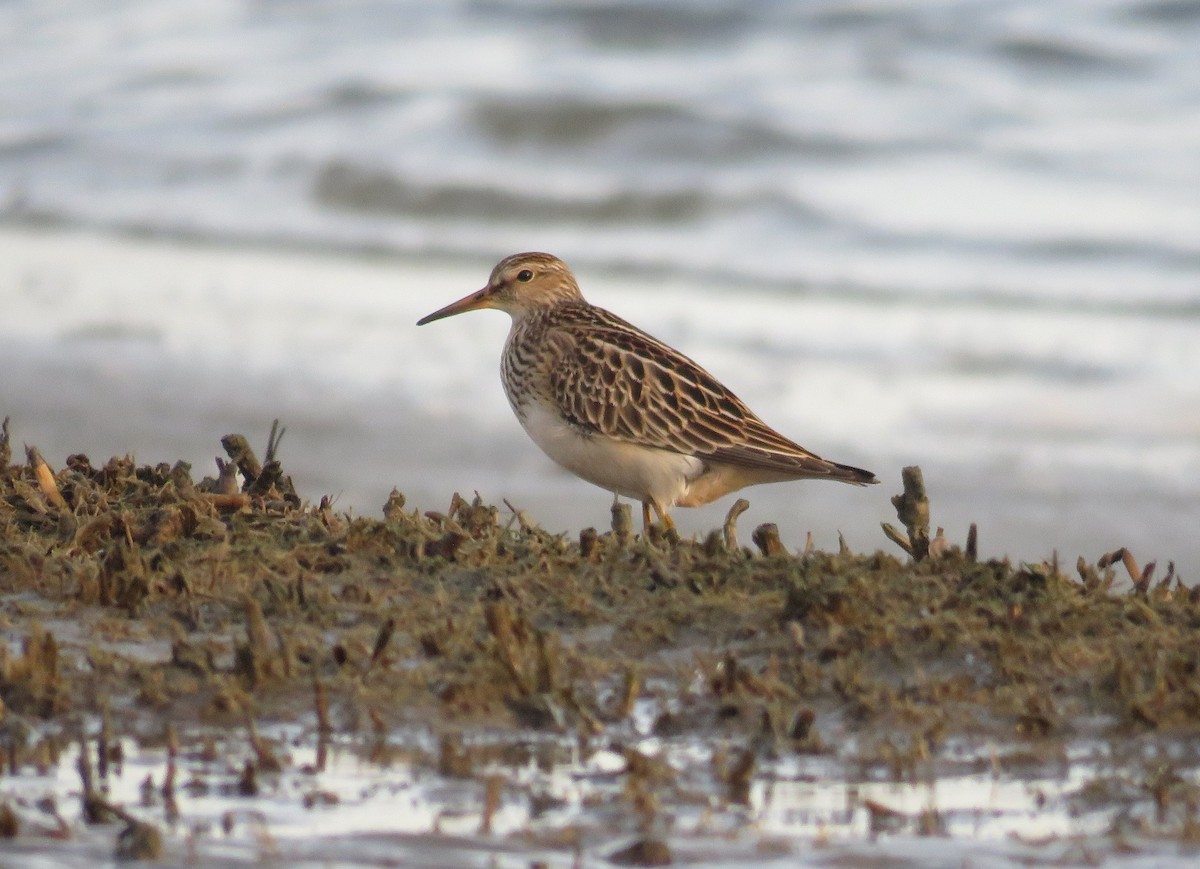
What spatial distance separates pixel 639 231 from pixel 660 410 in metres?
9.89

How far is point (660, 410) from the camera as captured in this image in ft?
21.3

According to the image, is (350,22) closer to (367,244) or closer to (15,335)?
(367,244)

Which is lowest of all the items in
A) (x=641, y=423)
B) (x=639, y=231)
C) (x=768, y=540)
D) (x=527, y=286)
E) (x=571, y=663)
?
(x=571, y=663)

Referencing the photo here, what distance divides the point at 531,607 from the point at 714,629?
1.50 feet

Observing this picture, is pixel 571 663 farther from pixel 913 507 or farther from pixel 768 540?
pixel 913 507

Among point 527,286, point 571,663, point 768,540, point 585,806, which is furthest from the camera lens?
point 527,286

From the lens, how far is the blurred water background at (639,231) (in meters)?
10.8

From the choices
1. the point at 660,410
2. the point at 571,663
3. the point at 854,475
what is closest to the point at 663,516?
the point at 660,410

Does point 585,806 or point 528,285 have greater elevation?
point 528,285

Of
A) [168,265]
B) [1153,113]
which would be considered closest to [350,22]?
[168,265]

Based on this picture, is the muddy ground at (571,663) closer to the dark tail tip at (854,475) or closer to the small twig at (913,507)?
the small twig at (913,507)

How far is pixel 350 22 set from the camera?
21.1m

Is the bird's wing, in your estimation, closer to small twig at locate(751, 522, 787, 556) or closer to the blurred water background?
small twig at locate(751, 522, 787, 556)

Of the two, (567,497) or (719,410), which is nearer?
(719,410)
